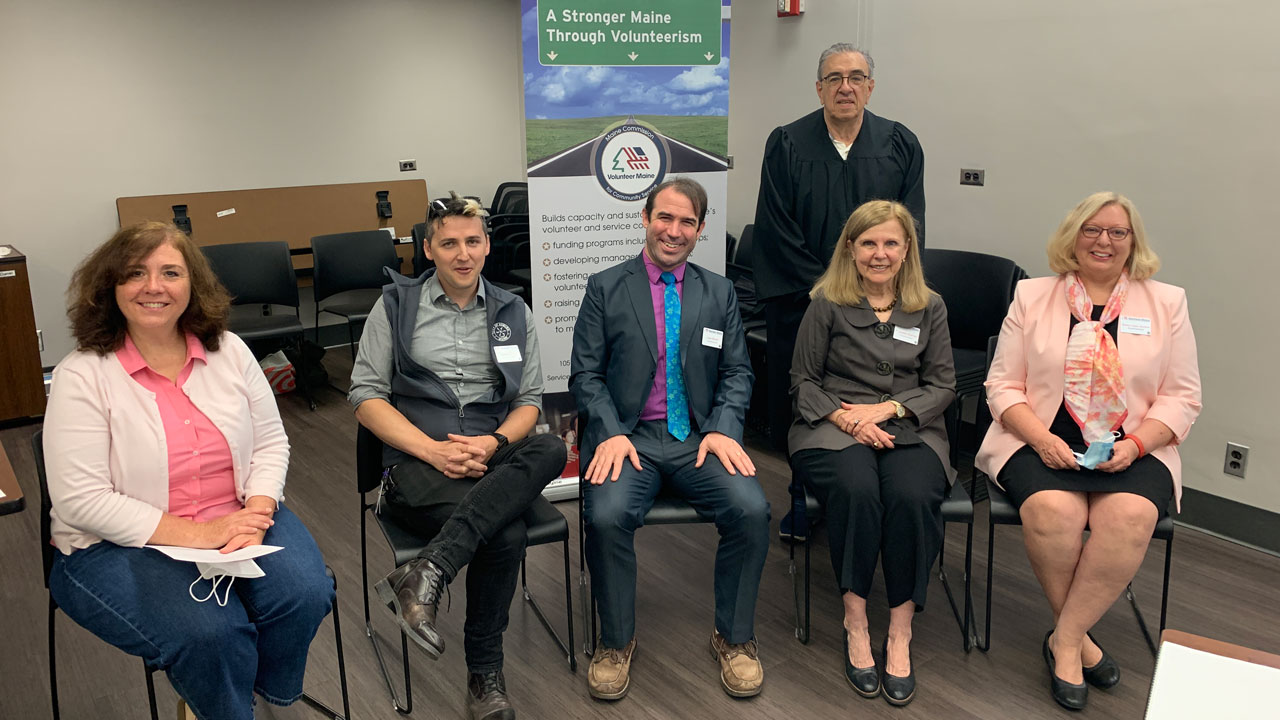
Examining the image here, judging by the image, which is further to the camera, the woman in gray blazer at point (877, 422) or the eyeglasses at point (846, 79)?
the eyeglasses at point (846, 79)

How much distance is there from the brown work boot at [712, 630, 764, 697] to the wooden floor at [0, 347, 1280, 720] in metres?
0.04

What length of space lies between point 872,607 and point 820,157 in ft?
5.29

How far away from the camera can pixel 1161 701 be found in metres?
1.66

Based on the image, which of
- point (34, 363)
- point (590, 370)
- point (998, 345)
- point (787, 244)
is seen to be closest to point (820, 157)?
point (787, 244)

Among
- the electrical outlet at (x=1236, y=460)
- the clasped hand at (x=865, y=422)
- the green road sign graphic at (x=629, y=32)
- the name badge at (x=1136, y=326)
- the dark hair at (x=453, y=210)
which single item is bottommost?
the electrical outlet at (x=1236, y=460)

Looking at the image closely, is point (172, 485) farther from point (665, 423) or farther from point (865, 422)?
point (865, 422)

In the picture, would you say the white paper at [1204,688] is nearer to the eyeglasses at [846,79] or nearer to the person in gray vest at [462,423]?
the person in gray vest at [462,423]

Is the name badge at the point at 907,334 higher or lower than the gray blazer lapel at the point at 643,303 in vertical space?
lower

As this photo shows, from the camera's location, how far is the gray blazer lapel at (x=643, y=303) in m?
2.84

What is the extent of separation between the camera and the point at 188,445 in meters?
2.20

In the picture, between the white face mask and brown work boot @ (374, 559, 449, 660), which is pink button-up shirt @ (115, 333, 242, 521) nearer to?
the white face mask

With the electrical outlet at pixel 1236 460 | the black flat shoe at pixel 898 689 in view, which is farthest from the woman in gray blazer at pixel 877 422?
the electrical outlet at pixel 1236 460

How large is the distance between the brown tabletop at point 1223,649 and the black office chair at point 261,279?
455 cm

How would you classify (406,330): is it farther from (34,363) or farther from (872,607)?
(34,363)
